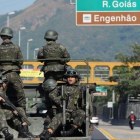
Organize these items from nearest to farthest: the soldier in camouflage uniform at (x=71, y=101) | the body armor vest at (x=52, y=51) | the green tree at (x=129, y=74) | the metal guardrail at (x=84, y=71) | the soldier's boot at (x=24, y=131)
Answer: the soldier in camouflage uniform at (x=71, y=101), the soldier's boot at (x=24, y=131), the body armor vest at (x=52, y=51), the metal guardrail at (x=84, y=71), the green tree at (x=129, y=74)

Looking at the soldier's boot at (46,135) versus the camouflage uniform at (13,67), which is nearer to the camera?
the soldier's boot at (46,135)

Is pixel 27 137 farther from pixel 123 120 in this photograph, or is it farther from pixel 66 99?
pixel 123 120

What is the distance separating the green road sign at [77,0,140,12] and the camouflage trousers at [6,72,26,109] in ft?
62.7

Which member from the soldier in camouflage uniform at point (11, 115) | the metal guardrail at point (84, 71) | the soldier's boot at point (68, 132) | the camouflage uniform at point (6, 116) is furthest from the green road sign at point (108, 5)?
the soldier's boot at point (68, 132)

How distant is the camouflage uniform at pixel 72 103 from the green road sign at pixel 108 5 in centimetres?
2010

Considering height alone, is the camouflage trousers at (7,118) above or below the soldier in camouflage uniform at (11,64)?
below

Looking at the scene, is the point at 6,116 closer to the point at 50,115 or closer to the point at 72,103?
the point at 50,115

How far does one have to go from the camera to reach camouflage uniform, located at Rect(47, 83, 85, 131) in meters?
13.6

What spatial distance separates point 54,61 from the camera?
51.6 ft

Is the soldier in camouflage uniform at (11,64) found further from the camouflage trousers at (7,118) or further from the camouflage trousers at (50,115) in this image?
the camouflage trousers at (50,115)

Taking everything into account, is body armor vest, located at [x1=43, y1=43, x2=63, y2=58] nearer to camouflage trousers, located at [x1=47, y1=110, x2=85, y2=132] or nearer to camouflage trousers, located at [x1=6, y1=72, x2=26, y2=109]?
A: camouflage trousers, located at [x1=6, y1=72, x2=26, y2=109]

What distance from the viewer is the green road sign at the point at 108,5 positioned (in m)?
33.9

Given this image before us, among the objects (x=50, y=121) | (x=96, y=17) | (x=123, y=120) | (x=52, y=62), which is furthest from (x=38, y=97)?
(x=123, y=120)

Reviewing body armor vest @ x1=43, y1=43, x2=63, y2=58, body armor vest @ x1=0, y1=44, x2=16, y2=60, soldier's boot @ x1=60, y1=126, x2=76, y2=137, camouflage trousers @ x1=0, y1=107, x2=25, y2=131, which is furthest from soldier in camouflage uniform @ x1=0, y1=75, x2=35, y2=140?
body armor vest @ x1=43, y1=43, x2=63, y2=58
